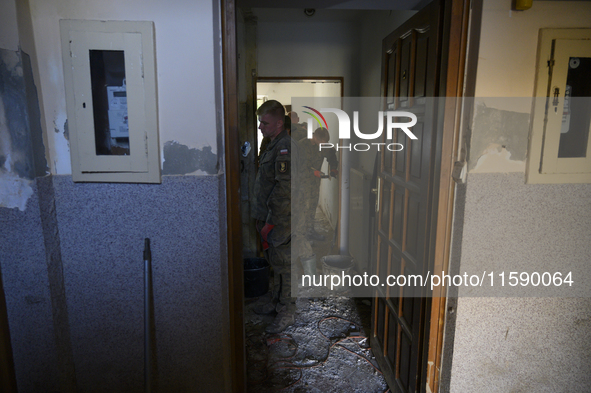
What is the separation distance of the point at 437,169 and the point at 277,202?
1.39 meters

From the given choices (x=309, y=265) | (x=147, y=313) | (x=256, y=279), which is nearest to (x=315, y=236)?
(x=309, y=265)

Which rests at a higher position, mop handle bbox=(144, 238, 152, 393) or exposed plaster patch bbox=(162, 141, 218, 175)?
exposed plaster patch bbox=(162, 141, 218, 175)

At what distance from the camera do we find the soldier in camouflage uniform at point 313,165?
11.6ft

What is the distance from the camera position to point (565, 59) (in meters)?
1.33

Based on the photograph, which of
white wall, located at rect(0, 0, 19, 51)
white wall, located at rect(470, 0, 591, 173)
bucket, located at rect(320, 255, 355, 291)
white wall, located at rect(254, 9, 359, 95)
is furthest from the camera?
white wall, located at rect(254, 9, 359, 95)

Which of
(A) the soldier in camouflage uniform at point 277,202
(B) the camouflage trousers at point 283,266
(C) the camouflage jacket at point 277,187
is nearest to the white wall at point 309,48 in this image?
(A) the soldier in camouflage uniform at point 277,202

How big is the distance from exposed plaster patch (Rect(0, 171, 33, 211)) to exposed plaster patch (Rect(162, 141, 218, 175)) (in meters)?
0.47

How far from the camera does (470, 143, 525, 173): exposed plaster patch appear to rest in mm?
1367

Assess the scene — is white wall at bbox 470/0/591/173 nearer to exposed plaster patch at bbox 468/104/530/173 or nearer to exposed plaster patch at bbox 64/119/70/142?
exposed plaster patch at bbox 468/104/530/173

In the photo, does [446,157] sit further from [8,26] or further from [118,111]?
[8,26]

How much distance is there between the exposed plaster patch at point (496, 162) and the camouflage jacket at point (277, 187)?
4.57 feet

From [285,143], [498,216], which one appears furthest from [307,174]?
[498,216]

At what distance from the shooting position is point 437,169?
1.44m

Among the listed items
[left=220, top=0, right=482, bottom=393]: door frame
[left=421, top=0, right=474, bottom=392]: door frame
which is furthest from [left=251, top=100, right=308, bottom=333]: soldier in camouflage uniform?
[left=421, top=0, right=474, bottom=392]: door frame
